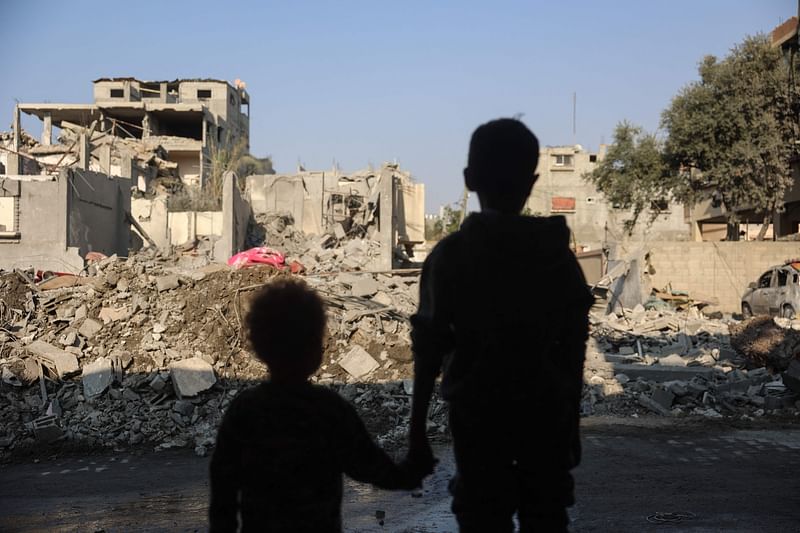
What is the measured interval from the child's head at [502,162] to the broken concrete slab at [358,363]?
27.0 ft

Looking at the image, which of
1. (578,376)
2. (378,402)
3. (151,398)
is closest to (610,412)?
(378,402)

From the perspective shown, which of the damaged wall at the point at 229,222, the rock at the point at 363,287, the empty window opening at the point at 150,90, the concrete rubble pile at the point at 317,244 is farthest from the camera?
the empty window opening at the point at 150,90

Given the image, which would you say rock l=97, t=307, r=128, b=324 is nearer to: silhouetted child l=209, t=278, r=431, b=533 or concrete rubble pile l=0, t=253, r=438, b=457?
concrete rubble pile l=0, t=253, r=438, b=457

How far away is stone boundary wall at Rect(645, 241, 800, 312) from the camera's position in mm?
22125

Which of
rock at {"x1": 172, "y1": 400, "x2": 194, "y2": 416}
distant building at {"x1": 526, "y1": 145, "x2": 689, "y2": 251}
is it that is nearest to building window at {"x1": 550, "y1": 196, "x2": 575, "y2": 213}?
distant building at {"x1": 526, "y1": 145, "x2": 689, "y2": 251}

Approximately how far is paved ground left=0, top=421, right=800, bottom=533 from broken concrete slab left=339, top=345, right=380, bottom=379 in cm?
282

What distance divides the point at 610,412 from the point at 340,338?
392 centimetres

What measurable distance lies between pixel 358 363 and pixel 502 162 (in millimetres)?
8402

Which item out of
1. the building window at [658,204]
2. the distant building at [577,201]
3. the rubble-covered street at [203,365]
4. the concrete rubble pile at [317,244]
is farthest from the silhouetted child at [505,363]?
the distant building at [577,201]

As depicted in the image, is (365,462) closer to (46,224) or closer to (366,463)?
(366,463)

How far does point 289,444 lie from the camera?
6.25ft

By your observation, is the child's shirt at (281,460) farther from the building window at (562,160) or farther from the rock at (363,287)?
the building window at (562,160)

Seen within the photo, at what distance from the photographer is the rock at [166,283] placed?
11945mm

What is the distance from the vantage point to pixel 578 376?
2.10 meters
